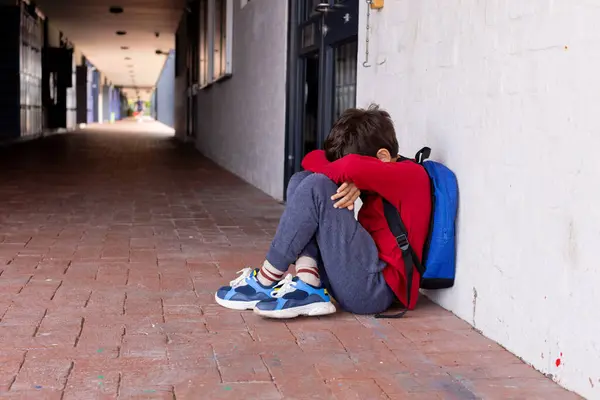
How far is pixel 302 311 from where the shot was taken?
2541 mm

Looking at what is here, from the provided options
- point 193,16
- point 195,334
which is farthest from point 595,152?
point 193,16

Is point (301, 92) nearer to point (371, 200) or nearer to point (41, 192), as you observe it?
point (41, 192)

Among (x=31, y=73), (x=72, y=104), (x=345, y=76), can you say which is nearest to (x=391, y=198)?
(x=345, y=76)

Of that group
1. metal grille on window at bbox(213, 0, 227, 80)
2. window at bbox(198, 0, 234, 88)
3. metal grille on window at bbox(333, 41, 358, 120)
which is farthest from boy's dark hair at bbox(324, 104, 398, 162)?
metal grille on window at bbox(213, 0, 227, 80)

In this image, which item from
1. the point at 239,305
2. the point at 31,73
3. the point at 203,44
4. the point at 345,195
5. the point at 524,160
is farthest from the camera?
the point at 31,73

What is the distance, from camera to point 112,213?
5.29 m

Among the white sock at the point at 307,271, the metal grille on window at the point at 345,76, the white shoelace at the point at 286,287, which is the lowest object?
the white shoelace at the point at 286,287

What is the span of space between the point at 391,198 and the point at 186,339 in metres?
0.80

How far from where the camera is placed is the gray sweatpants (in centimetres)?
247

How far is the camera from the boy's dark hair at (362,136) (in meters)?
2.61

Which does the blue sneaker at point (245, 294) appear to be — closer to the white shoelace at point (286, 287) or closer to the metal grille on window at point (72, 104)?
the white shoelace at point (286, 287)

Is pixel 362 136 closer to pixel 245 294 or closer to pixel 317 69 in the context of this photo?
pixel 245 294

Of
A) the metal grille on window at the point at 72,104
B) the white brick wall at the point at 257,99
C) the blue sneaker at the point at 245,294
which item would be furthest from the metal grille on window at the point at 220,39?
the metal grille on window at the point at 72,104

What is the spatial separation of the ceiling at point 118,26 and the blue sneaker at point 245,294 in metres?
13.8
